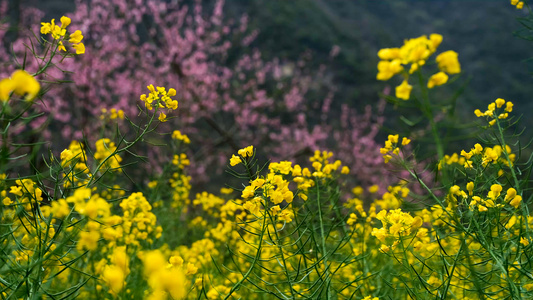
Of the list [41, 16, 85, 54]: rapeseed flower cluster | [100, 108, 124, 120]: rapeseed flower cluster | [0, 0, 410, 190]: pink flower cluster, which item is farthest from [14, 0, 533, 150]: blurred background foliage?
[41, 16, 85, 54]: rapeseed flower cluster

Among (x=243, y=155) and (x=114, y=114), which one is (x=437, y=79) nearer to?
(x=243, y=155)

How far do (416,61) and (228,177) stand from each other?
11845mm

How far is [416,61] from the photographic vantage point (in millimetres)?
928

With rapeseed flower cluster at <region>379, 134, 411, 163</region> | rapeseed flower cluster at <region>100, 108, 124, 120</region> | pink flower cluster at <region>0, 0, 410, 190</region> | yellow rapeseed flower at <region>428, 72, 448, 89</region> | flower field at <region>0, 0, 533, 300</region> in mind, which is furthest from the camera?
pink flower cluster at <region>0, 0, 410, 190</region>

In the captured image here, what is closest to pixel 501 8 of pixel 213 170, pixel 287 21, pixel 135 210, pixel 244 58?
pixel 287 21

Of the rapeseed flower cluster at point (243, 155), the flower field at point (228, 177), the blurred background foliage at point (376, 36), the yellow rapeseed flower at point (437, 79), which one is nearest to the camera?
the yellow rapeseed flower at point (437, 79)

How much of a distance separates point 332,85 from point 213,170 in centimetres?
717

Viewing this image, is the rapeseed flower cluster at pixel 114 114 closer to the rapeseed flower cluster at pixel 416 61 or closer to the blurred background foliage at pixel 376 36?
the rapeseed flower cluster at pixel 416 61

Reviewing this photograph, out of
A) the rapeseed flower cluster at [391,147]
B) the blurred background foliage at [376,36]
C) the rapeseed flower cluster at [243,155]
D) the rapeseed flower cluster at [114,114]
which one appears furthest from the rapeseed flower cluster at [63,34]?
the blurred background foliage at [376,36]

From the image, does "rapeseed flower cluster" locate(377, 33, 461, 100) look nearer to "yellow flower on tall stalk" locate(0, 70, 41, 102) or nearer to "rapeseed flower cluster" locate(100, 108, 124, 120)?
"yellow flower on tall stalk" locate(0, 70, 41, 102)

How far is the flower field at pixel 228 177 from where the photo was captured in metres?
1.16

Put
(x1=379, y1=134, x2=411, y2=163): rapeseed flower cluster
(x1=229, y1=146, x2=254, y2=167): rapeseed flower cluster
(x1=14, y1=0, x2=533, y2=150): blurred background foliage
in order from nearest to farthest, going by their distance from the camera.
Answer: (x1=229, y1=146, x2=254, y2=167): rapeseed flower cluster
(x1=379, y1=134, x2=411, y2=163): rapeseed flower cluster
(x1=14, y1=0, x2=533, y2=150): blurred background foliage

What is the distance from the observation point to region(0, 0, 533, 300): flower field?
3.79 ft

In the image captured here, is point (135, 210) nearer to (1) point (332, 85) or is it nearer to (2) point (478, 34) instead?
(1) point (332, 85)
